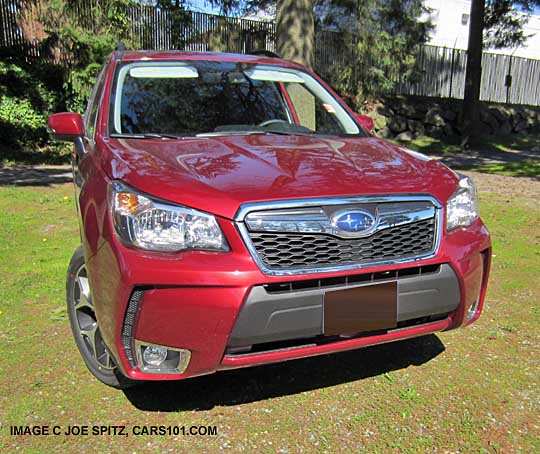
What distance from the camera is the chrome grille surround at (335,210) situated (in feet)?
7.34

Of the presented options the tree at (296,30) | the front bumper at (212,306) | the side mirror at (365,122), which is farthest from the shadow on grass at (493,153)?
the front bumper at (212,306)

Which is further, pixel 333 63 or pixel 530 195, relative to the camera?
pixel 333 63

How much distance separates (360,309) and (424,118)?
16368 millimetres

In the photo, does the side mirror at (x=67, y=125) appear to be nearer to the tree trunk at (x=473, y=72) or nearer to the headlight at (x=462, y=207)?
the headlight at (x=462, y=207)

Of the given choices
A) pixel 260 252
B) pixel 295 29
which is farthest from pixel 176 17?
pixel 260 252

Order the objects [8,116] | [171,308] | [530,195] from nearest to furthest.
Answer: [171,308] < [530,195] < [8,116]

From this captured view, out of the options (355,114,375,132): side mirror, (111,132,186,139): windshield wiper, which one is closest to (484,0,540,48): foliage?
(355,114,375,132): side mirror

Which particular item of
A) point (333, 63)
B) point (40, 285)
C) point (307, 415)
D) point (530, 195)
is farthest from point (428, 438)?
point (333, 63)

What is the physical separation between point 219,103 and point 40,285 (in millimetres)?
2048

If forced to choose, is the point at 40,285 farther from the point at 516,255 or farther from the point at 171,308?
the point at 516,255

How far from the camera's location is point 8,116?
12.0 m

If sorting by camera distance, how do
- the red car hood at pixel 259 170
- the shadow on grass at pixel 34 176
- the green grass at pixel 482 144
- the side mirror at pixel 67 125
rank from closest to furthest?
the red car hood at pixel 259 170 → the side mirror at pixel 67 125 → the shadow on grass at pixel 34 176 → the green grass at pixel 482 144

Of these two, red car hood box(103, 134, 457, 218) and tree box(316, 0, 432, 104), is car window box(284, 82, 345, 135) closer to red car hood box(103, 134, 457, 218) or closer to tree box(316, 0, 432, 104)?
red car hood box(103, 134, 457, 218)

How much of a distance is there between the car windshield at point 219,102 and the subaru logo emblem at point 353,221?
1235mm
